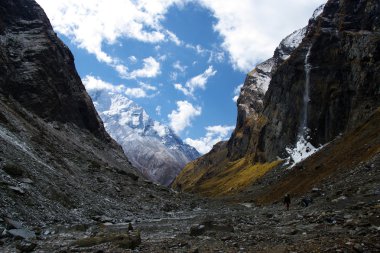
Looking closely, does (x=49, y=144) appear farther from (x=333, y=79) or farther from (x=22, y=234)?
(x=333, y=79)

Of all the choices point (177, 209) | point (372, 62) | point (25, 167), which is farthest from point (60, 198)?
point (372, 62)

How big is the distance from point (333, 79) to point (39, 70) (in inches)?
3733

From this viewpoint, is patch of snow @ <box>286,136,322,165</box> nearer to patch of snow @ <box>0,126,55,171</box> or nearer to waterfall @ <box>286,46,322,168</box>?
waterfall @ <box>286,46,322,168</box>

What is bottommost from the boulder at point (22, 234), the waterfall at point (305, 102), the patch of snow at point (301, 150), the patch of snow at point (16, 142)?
the boulder at point (22, 234)

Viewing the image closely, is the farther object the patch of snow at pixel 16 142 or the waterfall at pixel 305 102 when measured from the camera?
the waterfall at pixel 305 102

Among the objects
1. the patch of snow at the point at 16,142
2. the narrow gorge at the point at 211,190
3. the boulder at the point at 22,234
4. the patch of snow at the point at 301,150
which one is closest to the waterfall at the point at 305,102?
the narrow gorge at the point at 211,190

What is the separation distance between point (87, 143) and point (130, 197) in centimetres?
5918

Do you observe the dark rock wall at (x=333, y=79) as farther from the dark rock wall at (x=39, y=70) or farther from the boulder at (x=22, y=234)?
the boulder at (x=22, y=234)

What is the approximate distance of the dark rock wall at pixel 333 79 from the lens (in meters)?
129

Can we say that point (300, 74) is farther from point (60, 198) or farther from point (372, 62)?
point (60, 198)

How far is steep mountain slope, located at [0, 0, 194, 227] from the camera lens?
1721 inches

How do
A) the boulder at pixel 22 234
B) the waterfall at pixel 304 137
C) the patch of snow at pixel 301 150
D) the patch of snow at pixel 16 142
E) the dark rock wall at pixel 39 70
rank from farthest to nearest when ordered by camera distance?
the waterfall at pixel 304 137 → the patch of snow at pixel 301 150 → the dark rock wall at pixel 39 70 → the patch of snow at pixel 16 142 → the boulder at pixel 22 234

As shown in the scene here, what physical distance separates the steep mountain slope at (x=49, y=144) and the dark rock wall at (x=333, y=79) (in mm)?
67932

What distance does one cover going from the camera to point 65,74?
148 meters
